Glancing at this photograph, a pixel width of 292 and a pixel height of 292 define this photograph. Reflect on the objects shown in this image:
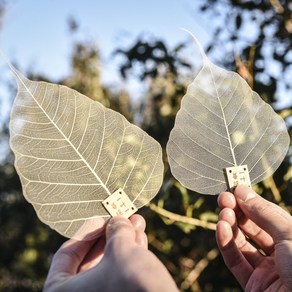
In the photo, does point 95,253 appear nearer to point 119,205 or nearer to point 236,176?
point 119,205

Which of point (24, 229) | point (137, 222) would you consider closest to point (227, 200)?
point (137, 222)

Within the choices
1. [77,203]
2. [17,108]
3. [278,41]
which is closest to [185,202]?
[77,203]

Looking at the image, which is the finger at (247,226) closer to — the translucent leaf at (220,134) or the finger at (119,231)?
the translucent leaf at (220,134)

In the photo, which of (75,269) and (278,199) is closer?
(75,269)

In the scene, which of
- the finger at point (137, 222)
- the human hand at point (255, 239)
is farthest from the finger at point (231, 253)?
the finger at point (137, 222)

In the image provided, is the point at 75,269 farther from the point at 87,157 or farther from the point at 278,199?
the point at 278,199

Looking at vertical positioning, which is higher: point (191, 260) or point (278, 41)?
point (278, 41)
